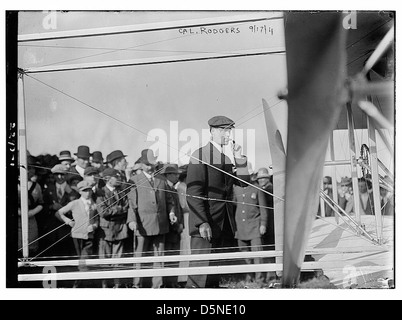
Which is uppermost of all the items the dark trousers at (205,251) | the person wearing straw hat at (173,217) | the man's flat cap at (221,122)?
the man's flat cap at (221,122)

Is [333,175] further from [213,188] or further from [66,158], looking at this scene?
[66,158]

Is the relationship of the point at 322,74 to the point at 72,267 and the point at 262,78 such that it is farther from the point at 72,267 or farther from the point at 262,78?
the point at 72,267

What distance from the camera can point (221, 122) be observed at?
4086mm

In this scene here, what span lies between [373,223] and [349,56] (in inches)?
40.4

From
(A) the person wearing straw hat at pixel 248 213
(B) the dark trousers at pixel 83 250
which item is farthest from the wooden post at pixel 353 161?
(B) the dark trousers at pixel 83 250

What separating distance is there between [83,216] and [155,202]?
0.45 metres

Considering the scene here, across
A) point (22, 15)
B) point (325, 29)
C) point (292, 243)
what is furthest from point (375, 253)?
point (22, 15)

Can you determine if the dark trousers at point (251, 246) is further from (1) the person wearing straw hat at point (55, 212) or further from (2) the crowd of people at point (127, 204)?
(1) the person wearing straw hat at point (55, 212)

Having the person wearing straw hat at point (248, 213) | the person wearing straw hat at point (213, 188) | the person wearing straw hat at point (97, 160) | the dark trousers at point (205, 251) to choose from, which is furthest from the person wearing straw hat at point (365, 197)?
the person wearing straw hat at point (97, 160)

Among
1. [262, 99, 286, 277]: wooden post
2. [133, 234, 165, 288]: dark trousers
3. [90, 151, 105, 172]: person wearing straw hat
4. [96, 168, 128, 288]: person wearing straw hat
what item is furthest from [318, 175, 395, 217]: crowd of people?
[90, 151, 105, 172]: person wearing straw hat

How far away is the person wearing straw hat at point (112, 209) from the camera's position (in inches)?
162

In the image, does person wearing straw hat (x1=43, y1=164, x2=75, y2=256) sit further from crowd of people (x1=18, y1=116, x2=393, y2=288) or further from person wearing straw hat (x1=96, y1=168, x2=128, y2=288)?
person wearing straw hat (x1=96, y1=168, x2=128, y2=288)

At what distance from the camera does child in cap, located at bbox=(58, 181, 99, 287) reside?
13.5ft

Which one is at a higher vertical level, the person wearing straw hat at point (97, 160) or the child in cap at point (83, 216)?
the person wearing straw hat at point (97, 160)
